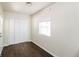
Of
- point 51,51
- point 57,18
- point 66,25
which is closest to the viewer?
point 66,25

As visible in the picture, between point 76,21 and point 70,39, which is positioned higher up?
point 76,21

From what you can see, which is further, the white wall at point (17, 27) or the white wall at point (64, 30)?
the white wall at point (17, 27)

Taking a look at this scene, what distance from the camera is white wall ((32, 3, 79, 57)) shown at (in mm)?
1609

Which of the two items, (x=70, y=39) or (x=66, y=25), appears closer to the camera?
(x=70, y=39)

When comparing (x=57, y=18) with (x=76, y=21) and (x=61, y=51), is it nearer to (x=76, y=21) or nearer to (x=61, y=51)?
(x=76, y=21)

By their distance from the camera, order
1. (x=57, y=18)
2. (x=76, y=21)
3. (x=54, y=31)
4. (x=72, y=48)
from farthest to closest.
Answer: (x=54, y=31)
(x=57, y=18)
(x=72, y=48)
(x=76, y=21)

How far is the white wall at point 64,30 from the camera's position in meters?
1.61

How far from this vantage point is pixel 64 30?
6.33ft

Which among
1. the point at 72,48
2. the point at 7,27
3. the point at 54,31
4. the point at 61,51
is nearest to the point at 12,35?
the point at 7,27

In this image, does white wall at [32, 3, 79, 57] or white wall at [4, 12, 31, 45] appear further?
white wall at [4, 12, 31, 45]

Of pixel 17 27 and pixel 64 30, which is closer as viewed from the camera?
pixel 64 30

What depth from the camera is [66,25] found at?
1.86 meters

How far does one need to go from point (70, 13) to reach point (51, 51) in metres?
1.27

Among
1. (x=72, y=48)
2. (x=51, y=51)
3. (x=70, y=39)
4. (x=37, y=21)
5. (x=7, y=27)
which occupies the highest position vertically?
(x=37, y=21)
